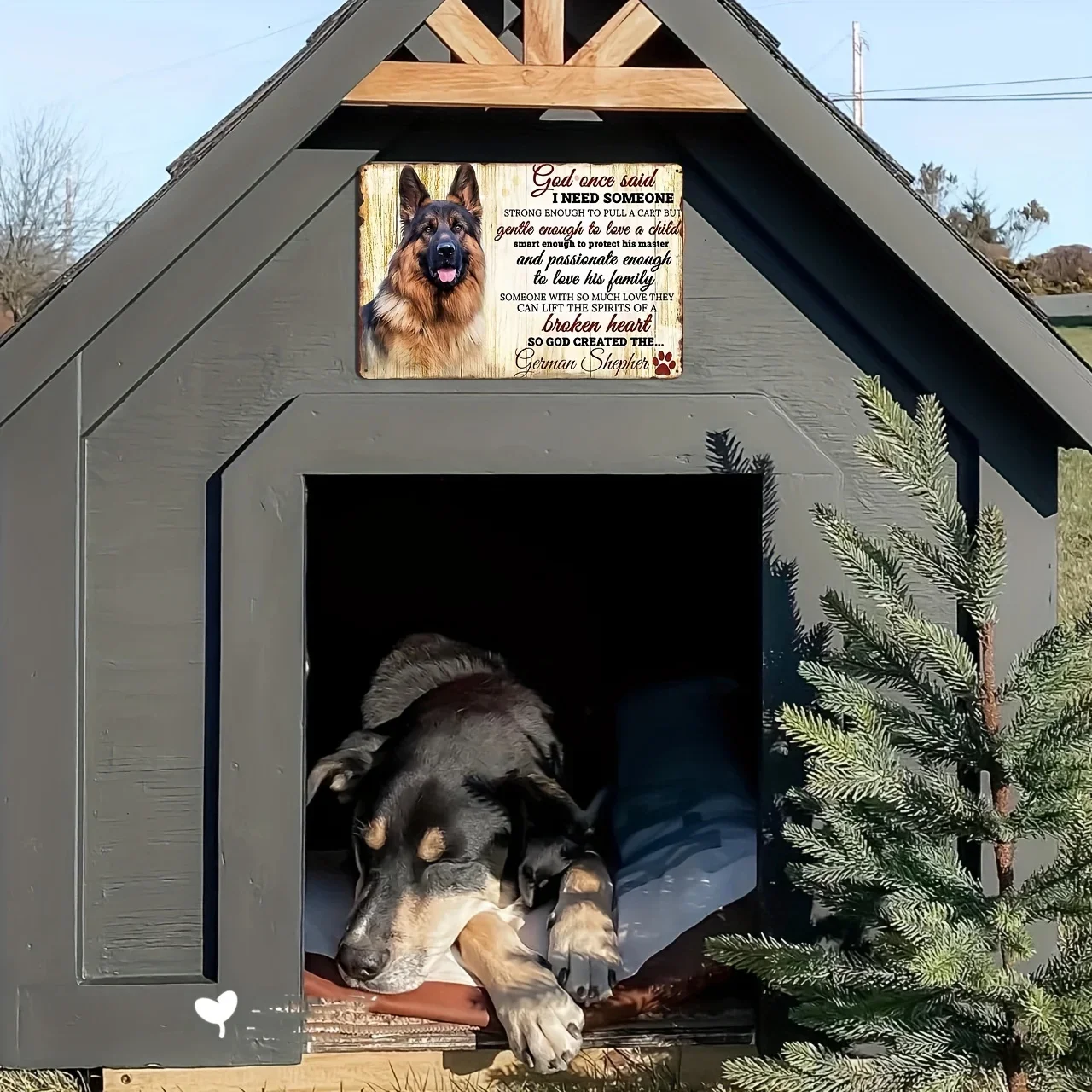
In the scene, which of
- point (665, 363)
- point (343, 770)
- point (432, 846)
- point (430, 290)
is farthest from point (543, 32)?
point (343, 770)

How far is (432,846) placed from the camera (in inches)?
Result: 157

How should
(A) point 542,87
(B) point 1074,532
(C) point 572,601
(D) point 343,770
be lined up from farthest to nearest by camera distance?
(B) point 1074,532 < (C) point 572,601 < (D) point 343,770 < (A) point 542,87

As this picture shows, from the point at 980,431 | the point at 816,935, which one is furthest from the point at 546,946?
the point at 980,431

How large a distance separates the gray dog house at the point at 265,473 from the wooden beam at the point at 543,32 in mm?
266

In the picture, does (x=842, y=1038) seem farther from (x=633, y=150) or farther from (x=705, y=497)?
(x=705, y=497)

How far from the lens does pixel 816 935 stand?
3.36m

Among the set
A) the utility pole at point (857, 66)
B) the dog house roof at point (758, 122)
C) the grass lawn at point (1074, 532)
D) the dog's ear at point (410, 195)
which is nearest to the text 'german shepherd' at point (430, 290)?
the dog's ear at point (410, 195)

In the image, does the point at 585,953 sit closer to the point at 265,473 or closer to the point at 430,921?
the point at 430,921

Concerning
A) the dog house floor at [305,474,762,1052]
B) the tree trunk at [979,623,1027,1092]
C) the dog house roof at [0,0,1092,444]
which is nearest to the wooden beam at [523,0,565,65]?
the dog house roof at [0,0,1092,444]

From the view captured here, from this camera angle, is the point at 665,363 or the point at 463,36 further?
the point at 665,363

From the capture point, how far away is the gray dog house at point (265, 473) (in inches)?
129

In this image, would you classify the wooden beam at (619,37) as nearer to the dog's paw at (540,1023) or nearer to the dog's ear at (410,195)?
the dog's ear at (410,195)

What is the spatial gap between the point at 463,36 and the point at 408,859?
232 cm

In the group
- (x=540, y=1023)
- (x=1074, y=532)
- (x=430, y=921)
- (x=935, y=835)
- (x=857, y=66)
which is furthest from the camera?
(x=857, y=66)
